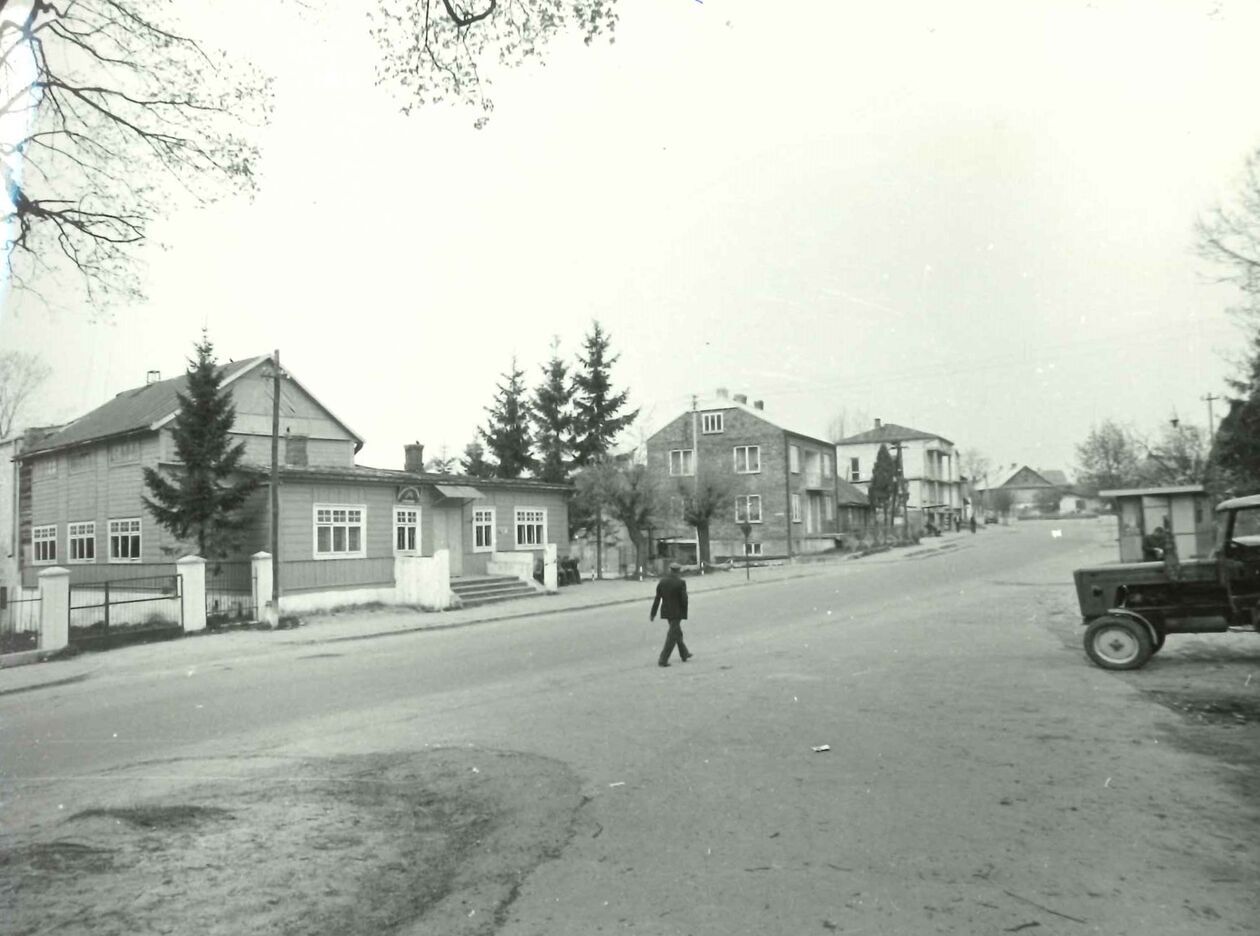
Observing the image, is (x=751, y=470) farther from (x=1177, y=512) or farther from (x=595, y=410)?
(x=1177, y=512)

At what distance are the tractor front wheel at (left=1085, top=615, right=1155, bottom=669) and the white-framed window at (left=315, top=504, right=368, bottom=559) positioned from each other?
62.0ft

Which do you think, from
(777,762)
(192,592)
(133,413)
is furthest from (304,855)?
(133,413)

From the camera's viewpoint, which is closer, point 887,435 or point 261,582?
point 261,582

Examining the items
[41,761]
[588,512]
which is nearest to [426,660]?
[41,761]

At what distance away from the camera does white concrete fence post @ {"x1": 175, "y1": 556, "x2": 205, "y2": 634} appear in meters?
19.7

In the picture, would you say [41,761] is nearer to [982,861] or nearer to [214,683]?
[214,683]

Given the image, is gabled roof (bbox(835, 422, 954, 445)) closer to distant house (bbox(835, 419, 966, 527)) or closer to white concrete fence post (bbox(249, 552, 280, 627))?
distant house (bbox(835, 419, 966, 527))

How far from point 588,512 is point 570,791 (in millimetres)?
33969

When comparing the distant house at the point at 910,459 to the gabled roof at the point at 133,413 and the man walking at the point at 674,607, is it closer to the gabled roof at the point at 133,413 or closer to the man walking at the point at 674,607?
the gabled roof at the point at 133,413

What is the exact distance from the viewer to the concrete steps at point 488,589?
26250 millimetres

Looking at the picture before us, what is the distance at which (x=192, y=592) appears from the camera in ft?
65.1

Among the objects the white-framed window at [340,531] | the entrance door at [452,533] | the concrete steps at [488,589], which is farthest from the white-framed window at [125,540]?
the concrete steps at [488,589]

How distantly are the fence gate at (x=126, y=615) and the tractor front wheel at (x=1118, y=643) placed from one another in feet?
55.4

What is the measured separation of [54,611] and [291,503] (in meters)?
Result: 7.09
